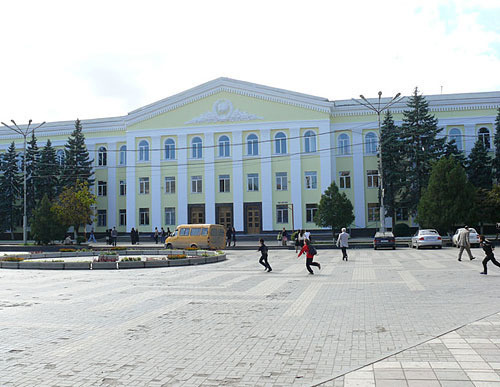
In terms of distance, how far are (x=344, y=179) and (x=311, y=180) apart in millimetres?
3609

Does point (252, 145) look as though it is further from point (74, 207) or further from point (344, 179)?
point (74, 207)

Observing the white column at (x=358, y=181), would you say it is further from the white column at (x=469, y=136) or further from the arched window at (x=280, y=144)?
the white column at (x=469, y=136)

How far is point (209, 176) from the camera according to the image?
51.8 m

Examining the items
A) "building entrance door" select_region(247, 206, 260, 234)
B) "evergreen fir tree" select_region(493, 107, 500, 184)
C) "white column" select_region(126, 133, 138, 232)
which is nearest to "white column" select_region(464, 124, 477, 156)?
"evergreen fir tree" select_region(493, 107, 500, 184)

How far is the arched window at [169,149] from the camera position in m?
53.1

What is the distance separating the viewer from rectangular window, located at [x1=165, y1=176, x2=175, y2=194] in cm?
5293

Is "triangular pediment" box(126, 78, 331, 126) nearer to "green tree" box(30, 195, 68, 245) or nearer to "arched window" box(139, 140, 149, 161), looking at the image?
"arched window" box(139, 140, 149, 161)

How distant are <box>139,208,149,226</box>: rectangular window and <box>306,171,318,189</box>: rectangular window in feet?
58.1

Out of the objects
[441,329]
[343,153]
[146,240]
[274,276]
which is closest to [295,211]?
[343,153]

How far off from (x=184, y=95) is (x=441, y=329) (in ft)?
155

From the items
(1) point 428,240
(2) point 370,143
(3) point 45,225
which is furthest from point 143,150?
(1) point 428,240

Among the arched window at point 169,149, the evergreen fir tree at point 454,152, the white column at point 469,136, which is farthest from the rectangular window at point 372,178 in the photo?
the arched window at point 169,149

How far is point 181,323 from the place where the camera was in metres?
8.90

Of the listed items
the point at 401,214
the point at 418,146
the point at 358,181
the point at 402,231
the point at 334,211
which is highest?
the point at 418,146
